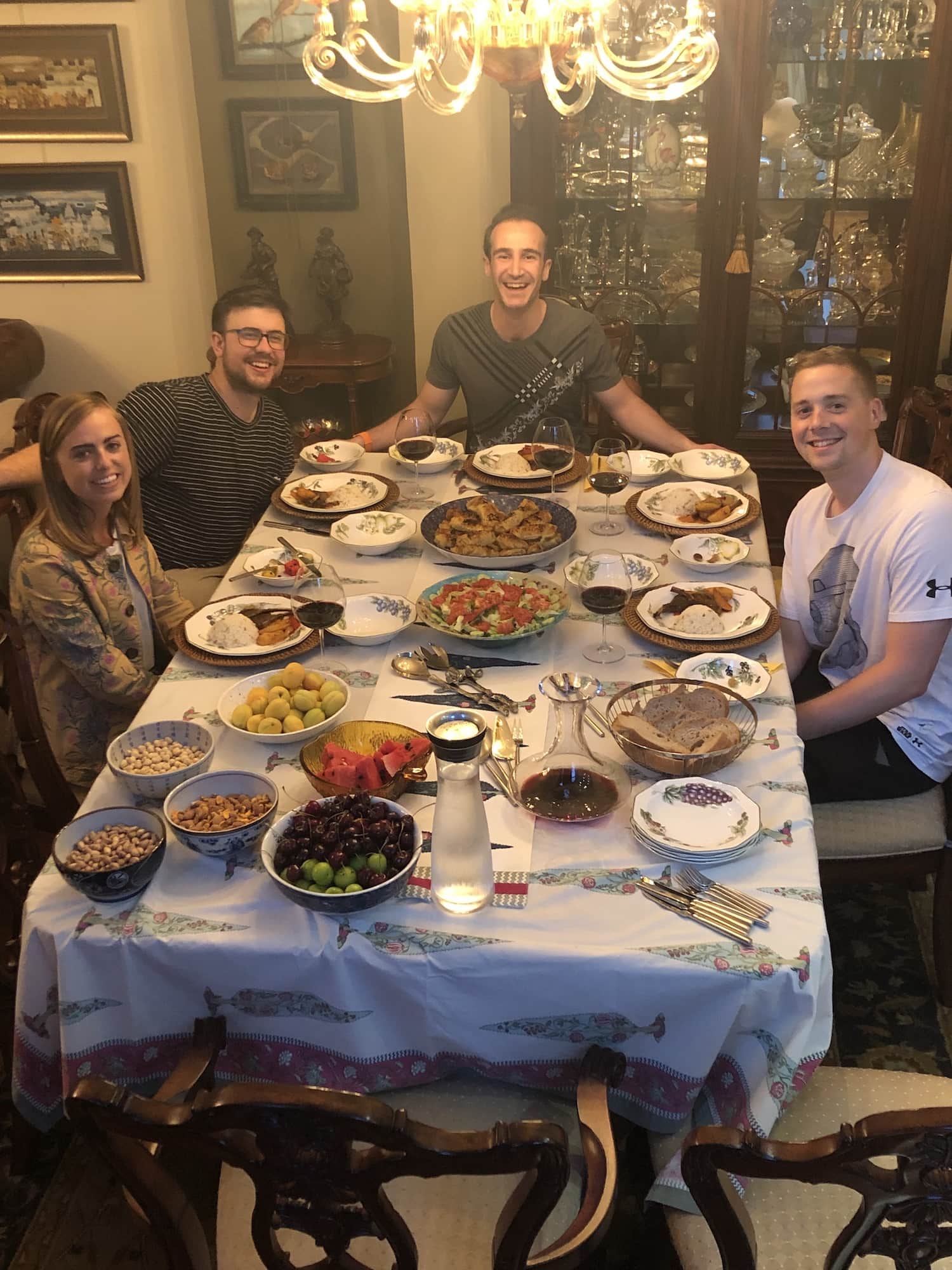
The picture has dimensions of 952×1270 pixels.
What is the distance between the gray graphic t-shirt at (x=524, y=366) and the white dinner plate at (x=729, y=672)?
1.49 m

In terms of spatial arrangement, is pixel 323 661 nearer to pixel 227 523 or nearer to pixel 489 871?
pixel 489 871

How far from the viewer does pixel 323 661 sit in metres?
1.94

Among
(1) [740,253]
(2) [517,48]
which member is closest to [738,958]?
(2) [517,48]

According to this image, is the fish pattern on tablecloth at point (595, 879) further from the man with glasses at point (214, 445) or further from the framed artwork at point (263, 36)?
the framed artwork at point (263, 36)

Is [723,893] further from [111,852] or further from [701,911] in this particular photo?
[111,852]

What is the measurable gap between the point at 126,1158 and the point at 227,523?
6.37 feet

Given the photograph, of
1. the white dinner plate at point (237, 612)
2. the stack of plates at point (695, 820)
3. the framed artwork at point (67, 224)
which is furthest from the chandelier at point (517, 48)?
the framed artwork at point (67, 224)

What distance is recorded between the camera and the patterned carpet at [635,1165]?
1720mm

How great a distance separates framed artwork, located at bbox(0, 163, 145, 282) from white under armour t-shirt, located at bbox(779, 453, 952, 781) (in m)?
2.82

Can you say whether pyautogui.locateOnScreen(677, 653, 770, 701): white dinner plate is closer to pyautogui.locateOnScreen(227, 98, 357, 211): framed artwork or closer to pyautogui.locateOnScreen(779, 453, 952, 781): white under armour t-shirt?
pyautogui.locateOnScreen(779, 453, 952, 781): white under armour t-shirt

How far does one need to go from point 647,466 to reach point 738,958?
1.70 m

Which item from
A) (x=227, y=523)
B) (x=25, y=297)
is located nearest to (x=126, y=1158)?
(x=227, y=523)

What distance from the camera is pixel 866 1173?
0.97 meters

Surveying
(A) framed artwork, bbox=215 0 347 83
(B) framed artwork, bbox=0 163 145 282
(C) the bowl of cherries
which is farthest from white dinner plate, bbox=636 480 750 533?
(A) framed artwork, bbox=215 0 347 83
